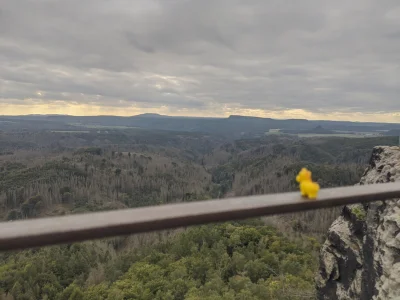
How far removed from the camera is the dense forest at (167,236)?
14.7 m

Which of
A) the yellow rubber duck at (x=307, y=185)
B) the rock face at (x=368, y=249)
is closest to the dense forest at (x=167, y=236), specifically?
the rock face at (x=368, y=249)

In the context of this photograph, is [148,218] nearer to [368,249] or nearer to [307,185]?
[307,185]

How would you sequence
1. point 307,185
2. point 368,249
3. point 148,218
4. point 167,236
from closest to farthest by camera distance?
point 148,218 < point 307,185 < point 368,249 < point 167,236

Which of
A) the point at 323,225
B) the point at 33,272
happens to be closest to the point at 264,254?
the point at 33,272

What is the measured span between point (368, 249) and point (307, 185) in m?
3.92

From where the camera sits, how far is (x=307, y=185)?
1605 mm

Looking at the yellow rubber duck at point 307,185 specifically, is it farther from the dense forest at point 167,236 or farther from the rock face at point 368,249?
the dense forest at point 167,236

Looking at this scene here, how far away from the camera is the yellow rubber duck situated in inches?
62.9

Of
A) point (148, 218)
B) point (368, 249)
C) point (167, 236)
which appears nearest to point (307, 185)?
point (148, 218)

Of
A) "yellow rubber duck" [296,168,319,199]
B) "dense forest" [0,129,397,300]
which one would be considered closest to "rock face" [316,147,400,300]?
"dense forest" [0,129,397,300]

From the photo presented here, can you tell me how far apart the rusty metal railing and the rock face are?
2742 mm

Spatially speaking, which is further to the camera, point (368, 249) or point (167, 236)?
point (167, 236)

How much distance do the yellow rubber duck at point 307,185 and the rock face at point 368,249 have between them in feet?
8.83

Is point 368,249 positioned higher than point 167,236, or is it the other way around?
point 368,249
